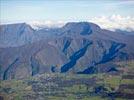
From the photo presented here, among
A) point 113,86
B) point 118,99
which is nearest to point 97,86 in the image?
point 113,86

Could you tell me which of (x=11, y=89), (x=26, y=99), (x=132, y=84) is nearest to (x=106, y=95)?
(x=132, y=84)

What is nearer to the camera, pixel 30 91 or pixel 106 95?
pixel 106 95

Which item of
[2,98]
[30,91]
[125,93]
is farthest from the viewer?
[30,91]

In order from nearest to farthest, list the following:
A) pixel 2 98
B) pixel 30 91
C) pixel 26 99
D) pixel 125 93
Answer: pixel 2 98
pixel 26 99
pixel 125 93
pixel 30 91

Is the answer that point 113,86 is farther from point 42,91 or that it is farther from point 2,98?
point 2,98

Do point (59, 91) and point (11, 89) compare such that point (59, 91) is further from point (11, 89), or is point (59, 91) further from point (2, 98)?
point (2, 98)

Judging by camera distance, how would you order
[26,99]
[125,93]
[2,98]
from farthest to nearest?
[125,93] < [26,99] < [2,98]

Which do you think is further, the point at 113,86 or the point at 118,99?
the point at 113,86

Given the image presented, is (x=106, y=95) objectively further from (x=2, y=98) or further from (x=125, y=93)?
(x=2, y=98)

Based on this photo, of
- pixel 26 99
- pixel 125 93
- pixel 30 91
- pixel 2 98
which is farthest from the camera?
pixel 30 91
